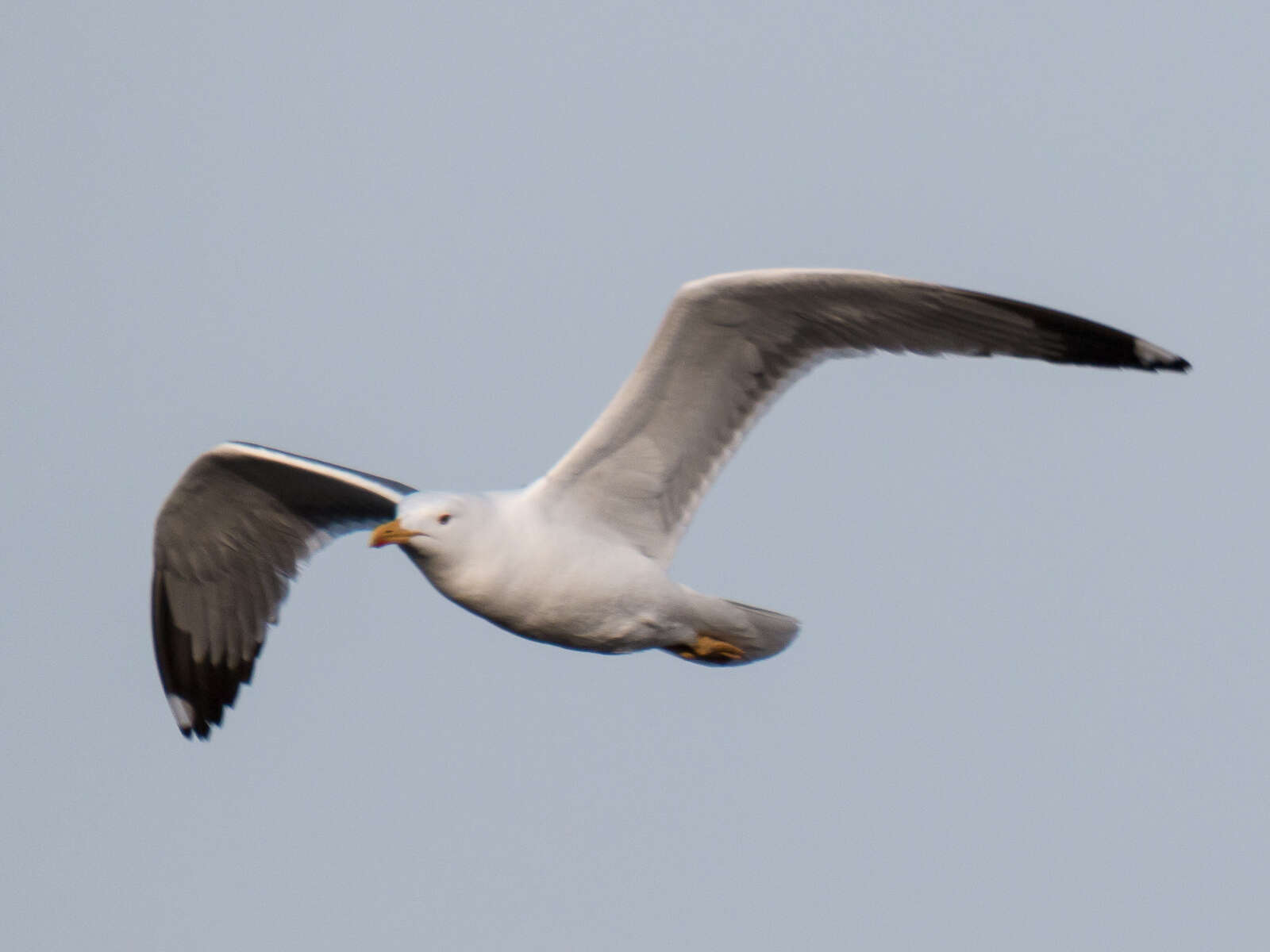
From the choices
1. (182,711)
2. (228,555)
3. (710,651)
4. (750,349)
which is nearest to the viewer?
(750,349)

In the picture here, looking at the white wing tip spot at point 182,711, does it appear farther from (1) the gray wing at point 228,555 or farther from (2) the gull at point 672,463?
(2) the gull at point 672,463

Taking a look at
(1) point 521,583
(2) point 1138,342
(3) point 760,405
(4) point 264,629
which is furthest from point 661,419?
(4) point 264,629

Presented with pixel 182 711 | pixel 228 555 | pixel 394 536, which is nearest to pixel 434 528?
pixel 394 536

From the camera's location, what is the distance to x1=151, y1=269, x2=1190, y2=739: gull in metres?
8.57

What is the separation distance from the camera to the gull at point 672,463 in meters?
8.57

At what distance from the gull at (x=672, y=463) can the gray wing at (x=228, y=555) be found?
0.37 meters

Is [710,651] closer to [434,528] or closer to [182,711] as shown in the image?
[434,528]

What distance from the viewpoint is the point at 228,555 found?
1080 cm

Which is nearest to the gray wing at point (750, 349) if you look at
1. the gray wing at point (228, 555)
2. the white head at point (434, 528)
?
the white head at point (434, 528)

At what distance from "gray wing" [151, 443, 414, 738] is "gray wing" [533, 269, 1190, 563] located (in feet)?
5.51

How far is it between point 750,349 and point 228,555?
3.54 metres

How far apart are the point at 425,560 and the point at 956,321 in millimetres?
2628

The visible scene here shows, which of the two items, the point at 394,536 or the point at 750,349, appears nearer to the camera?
the point at 394,536

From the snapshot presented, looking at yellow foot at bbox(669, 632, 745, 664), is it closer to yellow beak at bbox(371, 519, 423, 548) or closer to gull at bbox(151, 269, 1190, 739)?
gull at bbox(151, 269, 1190, 739)
